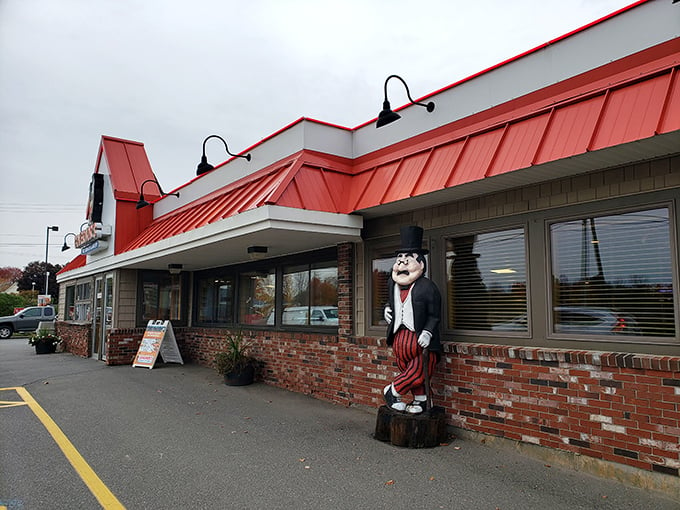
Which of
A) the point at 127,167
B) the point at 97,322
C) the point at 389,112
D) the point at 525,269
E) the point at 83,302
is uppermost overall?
the point at 127,167

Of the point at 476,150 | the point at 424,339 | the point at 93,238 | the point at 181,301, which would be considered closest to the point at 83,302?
the point at 93,238

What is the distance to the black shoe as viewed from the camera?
230 inches

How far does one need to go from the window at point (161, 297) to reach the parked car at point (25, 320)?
1642 centimetres

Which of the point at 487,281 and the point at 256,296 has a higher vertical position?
the point at 487,281

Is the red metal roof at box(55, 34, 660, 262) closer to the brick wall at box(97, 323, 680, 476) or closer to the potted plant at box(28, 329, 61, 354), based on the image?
the brick wall at box(97, 323, 680, 476)

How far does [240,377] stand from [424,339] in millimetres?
4907

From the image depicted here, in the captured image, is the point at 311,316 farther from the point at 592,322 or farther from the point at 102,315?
the point at 102,315

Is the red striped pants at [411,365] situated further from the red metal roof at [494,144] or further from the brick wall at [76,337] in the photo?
the brick wall at [76,337]

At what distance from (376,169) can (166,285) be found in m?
8.38

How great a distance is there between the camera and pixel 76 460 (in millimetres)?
5430

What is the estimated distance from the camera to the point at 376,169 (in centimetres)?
734

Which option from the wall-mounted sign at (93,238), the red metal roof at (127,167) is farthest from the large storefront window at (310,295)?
the red metal roof at (127,167)

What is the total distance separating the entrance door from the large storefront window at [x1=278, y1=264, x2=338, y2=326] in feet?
21.2

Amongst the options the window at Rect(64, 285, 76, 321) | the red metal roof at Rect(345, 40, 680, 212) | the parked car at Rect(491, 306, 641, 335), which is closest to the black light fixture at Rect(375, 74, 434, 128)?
the red metal roof at Rect(345, 40, 680, 212)
